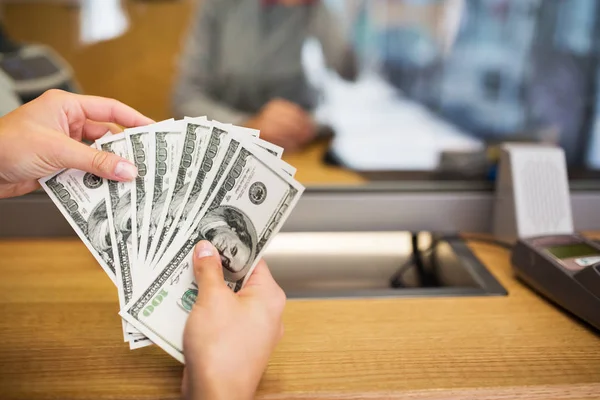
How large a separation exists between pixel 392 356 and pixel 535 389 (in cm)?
17

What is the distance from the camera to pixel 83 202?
663mm

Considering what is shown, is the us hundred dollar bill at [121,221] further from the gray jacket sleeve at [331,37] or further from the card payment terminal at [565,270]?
the gray jacket sleeve at [331,37]

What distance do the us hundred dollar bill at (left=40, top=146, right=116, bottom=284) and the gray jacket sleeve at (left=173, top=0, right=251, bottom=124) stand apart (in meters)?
0.85

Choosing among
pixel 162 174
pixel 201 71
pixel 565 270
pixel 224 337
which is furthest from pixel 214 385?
pixel 201 71

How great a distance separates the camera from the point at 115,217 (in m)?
0.66

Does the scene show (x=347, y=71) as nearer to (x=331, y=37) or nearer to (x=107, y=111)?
(x=331, y=37)

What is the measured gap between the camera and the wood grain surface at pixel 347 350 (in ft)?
2.05

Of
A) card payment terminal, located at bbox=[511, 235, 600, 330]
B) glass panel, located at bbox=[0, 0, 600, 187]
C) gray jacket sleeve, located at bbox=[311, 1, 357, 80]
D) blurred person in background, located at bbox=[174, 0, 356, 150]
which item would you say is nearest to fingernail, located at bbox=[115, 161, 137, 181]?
glass panel, located at bbox=[0, 0, 600, 187]

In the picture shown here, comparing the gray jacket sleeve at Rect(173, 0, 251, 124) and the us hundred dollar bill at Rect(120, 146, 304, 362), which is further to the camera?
the gray jacket sleeve at Rect(173, 0, 251, 124)

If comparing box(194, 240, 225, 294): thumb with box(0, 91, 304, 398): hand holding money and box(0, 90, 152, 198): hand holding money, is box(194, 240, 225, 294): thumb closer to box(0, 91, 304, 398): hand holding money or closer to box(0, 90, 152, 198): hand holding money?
box(0, 91, 304, 398): hand holding money

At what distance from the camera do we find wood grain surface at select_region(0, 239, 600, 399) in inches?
24.6

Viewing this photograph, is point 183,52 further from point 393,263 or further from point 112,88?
point 393,263

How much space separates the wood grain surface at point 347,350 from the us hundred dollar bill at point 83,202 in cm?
15

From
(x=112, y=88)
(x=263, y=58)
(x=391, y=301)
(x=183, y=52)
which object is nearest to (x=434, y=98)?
(x=263, y=58)
